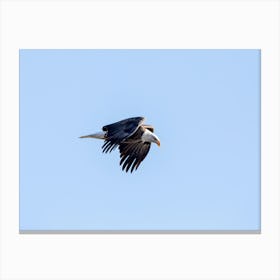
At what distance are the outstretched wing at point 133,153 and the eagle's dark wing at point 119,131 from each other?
595 mm

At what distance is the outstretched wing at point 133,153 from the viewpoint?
952 cm

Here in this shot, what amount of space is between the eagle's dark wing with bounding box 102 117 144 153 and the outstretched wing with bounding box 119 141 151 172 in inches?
23.4

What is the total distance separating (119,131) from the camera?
8.84 m

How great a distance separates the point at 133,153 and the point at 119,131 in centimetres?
86

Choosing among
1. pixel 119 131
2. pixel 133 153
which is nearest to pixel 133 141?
pixel 133 153

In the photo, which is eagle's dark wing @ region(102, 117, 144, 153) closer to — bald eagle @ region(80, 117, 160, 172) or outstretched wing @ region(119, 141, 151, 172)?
bald eagle @ region(80, 117, 160, 172)

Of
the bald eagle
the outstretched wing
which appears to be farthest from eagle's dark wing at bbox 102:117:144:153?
the outstretched wing

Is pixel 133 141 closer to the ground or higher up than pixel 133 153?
higher up

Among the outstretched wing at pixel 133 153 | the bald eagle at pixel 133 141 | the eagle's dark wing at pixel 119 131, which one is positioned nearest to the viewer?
the eagle's dark wing at pixel 119 131

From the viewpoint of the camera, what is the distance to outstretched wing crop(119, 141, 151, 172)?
375 inches

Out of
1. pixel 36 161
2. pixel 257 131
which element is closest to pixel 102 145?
pixel 36 161

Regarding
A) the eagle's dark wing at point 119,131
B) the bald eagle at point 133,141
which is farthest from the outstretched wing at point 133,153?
the eagle's dark wing at point 119,131

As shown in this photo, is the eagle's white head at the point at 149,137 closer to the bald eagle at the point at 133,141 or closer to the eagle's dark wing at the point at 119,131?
the bald eagle at the point at 133,141

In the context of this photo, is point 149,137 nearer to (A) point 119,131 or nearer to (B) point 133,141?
(B) point 133,141
